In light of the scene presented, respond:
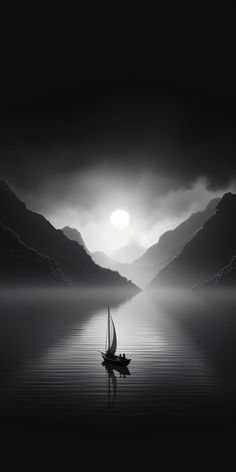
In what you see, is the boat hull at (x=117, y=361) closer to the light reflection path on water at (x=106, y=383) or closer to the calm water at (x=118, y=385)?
the calm water at (x=118, y=385)

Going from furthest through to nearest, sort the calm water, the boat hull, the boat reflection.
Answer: the boat hull, the boat reflection, the calm water

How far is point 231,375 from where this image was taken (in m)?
35.7

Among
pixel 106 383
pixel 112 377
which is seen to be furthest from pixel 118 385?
pixel 112 377

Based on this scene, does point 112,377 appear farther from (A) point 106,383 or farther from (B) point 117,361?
(A) point 106,383

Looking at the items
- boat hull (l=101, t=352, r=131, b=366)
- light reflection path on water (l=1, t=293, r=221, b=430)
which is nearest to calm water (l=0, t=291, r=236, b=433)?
light reflection path on water (l=1, t=293, r=221, b=430)

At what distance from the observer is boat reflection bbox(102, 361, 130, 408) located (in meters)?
28.1

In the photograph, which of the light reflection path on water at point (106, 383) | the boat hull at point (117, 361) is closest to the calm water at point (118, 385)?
the light reflection path on water at point (106, 383)

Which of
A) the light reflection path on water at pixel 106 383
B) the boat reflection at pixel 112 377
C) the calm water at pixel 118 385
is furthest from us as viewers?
the boat reflection at pixel 112 377

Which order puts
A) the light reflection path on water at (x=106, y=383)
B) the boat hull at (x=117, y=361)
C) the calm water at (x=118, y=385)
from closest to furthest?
the calm water at (x=118, y=385), the light reflection path on water at (x=106, y=383), the boat hull at (x=117, y=361)

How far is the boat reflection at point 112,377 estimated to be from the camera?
92.1 feet

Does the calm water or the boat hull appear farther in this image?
the boat hull

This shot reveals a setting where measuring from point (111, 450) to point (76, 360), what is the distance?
2318 centimetres

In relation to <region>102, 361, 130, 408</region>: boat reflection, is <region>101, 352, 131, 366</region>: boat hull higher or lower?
higher

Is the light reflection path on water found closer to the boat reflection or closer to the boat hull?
the boat reflection
